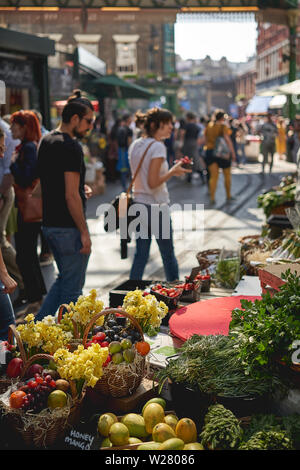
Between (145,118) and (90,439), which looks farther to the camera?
(145,118)

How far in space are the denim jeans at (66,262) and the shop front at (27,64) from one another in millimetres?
4433

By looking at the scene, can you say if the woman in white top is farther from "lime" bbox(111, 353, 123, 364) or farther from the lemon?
the lemon

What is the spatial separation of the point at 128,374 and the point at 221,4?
6.33m

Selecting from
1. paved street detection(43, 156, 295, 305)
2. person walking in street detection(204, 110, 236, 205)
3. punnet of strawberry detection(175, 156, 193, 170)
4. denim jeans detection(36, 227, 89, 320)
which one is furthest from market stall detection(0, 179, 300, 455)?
person walking in street detection(204, 110, 236, 205)

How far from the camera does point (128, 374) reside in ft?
9.45

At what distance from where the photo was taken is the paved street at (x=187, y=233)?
7.24 meters

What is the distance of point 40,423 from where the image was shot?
102 inches

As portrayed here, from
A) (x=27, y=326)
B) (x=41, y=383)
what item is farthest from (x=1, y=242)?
(x=41, y=383)

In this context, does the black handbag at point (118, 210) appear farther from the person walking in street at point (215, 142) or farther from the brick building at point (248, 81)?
the brick building at point (248, 81)

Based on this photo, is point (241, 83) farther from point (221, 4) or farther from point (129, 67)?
point (221, 4)

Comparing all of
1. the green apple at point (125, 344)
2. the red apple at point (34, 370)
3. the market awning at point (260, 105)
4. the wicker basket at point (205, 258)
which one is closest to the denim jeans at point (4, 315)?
the red apple at point (34, 370)

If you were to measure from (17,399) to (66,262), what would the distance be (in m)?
1.93

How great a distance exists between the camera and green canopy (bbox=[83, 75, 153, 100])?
17.0m
